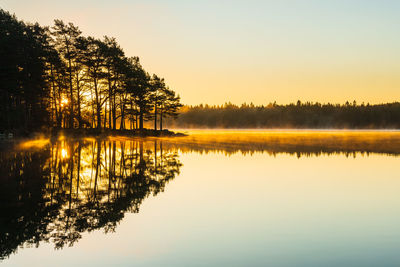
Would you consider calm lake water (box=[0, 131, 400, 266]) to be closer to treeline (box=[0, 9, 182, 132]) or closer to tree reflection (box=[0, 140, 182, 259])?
tree reflection (box=[0, 140, 182, 259])

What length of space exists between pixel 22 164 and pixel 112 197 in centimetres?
1215

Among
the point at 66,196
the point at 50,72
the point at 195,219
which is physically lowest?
the point at 195,219

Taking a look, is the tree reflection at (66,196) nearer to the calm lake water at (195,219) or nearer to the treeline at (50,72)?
the calm lake water at (195,219)

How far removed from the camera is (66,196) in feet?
44.1

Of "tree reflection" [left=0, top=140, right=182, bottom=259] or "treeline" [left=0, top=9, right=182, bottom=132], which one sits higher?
"treeline" [left=0, top=9, right=182, bottom=132]

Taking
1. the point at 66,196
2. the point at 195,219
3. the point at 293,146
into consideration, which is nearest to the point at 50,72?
the point at 293,146

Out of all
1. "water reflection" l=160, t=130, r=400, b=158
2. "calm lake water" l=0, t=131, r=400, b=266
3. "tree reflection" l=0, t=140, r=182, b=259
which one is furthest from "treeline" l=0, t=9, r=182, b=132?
"calm lake water" l=0, t=131, r=400, b=266

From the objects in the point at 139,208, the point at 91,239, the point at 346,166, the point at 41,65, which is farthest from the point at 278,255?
the point at 41,65

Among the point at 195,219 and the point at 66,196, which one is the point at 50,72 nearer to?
the point at 66,196

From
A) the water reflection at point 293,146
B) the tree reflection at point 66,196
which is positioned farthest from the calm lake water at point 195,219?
the water reflection at point 293,146

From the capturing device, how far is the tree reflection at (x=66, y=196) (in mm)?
9234

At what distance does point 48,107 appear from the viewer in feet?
225

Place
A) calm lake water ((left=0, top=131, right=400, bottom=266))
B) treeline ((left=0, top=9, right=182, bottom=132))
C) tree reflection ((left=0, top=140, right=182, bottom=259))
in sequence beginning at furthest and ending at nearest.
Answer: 1. treeline ((left=0, top=9, right=182, bottom=132))
2. tree reflection ((left=0, top=140, right=182, bottom=259))
3. calm lake water ((left=0, top=131, right=400, bottom=266))

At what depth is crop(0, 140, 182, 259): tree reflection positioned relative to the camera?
9234mm
